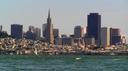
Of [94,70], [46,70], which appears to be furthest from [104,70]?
[46,70]

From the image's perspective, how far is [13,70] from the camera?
9719 cm

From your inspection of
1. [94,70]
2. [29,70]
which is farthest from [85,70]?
[29,70]

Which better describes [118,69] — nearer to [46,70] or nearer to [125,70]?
[125,70]

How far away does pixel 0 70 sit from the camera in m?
95.8

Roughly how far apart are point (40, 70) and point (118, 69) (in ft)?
35.9

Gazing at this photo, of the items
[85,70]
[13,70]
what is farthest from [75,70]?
[13,70]

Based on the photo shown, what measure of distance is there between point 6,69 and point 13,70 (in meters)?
3.02

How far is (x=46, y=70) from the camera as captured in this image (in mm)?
97375

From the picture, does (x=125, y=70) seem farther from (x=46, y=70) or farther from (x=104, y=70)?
(x=46, y=70)

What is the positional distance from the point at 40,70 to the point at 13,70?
3.40 meters

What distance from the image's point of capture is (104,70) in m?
98.5

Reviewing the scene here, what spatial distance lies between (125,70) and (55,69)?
9412 millimetres

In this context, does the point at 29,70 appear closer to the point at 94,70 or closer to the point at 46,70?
the point at 46,70

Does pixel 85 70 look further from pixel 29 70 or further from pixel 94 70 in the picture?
pixel 29 70
